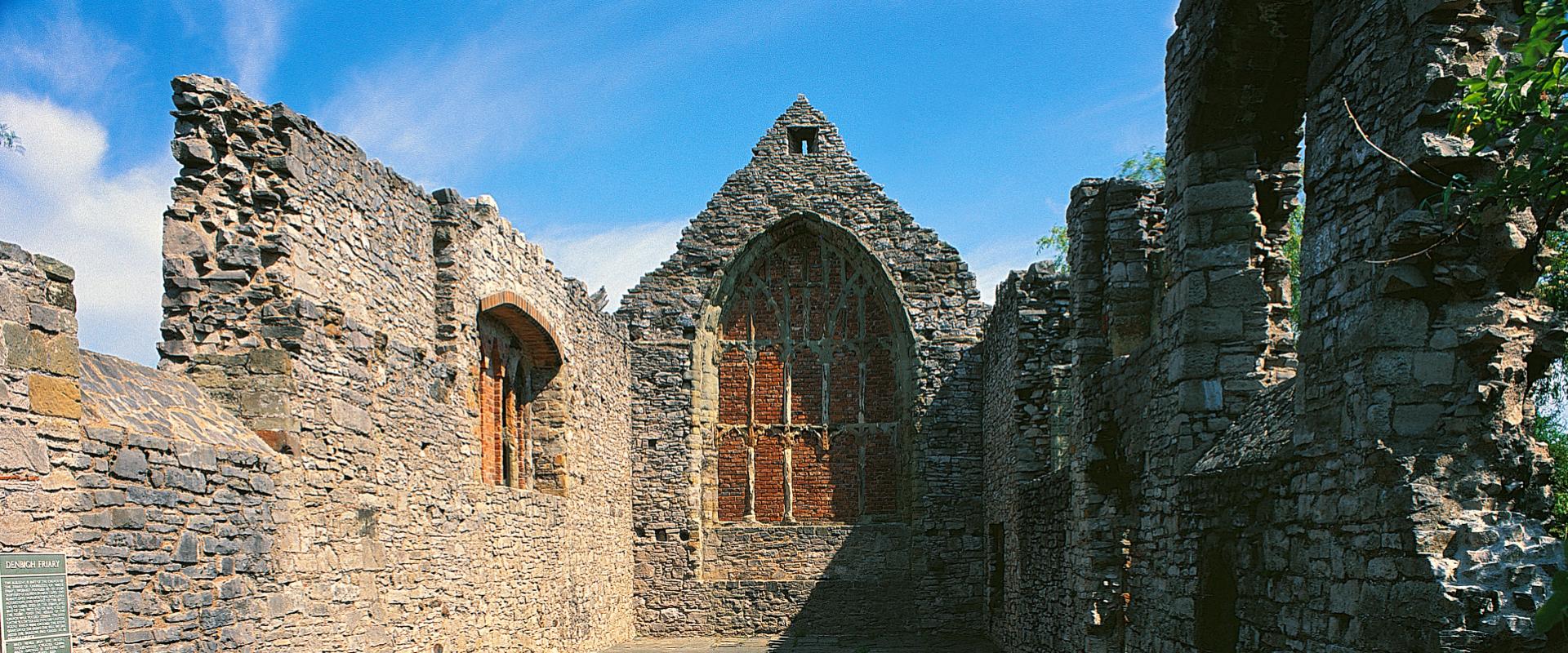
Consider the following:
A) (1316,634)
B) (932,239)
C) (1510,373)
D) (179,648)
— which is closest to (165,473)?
(179,648)

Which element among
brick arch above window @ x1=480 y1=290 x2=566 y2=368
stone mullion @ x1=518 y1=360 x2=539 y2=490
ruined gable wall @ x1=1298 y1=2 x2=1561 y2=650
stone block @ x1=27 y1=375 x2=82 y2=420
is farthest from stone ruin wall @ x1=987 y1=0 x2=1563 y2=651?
stone mullion @ x1=518 y1=360 x2=539 y2=490

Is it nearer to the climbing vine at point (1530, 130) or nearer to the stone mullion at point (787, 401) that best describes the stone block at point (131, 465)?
the climbing vine at point (1530, 130)

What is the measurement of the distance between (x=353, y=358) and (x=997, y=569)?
35.7 feet

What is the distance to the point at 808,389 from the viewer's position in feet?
70.5

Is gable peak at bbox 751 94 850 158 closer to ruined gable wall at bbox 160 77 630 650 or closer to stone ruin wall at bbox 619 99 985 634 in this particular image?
stone ruin wall at bbox 619 99 985 634

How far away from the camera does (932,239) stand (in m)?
21.0

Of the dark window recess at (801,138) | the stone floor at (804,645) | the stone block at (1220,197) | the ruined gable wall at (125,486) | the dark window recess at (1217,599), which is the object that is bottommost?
the stone floor at (804,645)

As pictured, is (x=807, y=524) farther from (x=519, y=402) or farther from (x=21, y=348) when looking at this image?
(x=21, y=348)

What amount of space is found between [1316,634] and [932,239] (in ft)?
50.7

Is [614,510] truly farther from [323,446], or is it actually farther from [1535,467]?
[1535,467]

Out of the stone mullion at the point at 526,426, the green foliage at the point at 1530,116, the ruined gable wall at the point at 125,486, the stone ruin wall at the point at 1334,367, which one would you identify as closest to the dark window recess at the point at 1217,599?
the stone ruin wall at the point at 1334,367

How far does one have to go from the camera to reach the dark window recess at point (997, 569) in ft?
58.4

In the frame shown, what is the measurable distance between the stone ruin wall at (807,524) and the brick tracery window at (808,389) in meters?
0.36

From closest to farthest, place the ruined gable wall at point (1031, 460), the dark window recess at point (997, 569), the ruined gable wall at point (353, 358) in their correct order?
1. the ruined gable wall at point (353, 358)
2. the ruined gable wall at point (1031, 460)
3. the dark window recess at point (997, 569)
